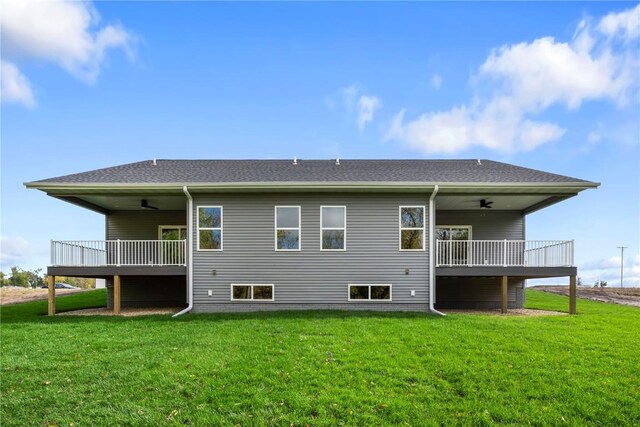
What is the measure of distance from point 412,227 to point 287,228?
4048 millimetres

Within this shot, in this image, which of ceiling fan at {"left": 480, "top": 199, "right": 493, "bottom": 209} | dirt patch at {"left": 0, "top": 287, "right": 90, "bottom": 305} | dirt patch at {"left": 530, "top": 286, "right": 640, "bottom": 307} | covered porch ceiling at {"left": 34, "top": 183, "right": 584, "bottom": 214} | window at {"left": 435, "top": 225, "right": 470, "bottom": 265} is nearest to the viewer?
covered porch ceiling at {"left": 34, "top": 183, "right": 584, "bottom": 214}

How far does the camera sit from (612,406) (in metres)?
5.13

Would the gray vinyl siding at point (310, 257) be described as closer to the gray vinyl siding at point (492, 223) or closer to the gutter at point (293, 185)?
the gutter at point (293, 185)

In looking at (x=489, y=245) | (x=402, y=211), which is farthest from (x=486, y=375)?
(x=489, y=245)

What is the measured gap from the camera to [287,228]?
43.0 feet

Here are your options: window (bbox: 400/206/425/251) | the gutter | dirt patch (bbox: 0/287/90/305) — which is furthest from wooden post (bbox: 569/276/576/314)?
dirt patch (bbox: 0/287/90/305)

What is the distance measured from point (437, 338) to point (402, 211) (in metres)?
5.42

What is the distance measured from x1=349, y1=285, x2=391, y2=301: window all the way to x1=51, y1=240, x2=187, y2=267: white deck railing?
18.8 feet

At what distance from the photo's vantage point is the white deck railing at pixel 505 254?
1327cm

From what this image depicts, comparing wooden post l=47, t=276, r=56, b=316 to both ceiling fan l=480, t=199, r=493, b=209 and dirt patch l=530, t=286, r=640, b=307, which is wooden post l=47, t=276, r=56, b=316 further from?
dirt patch l=530, t=286, r=640, b=307

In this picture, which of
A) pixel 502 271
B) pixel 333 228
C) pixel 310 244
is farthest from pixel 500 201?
pixel 310 244

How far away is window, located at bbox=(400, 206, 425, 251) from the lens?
12992mm

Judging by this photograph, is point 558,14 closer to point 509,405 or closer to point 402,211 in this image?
point 402,211

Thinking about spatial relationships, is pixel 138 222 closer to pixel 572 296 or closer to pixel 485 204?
pixel 485 204
